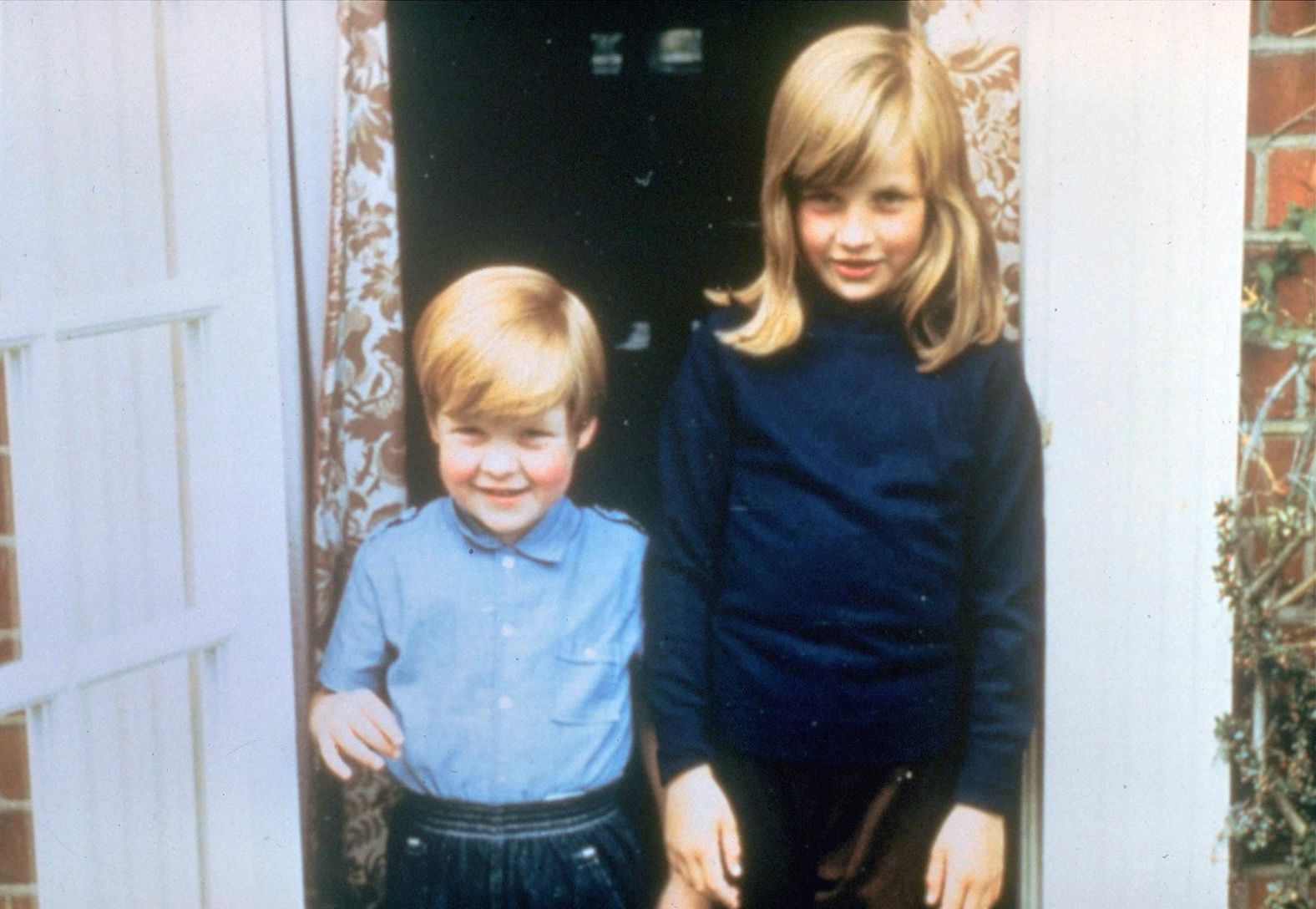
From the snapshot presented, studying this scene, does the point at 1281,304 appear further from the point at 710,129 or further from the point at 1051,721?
the point at 710,129

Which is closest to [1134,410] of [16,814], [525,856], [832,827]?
[832,827]

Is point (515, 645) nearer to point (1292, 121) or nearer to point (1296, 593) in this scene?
→ point (1296, 593)

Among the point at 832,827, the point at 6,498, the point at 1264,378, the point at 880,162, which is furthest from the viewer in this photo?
the point at 6,498

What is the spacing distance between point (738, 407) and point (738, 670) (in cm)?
32

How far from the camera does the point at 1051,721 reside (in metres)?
2.01

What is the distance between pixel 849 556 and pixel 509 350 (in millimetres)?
483

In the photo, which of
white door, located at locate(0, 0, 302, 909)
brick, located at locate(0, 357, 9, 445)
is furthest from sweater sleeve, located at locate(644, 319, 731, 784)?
brick, located at locate(0, 357, 9, 445)

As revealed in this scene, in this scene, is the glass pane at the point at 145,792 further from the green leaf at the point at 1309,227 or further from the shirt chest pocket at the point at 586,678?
the green leaf at the point at 1309,227

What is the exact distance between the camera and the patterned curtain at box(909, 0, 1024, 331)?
186 cm

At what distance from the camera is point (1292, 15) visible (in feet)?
6.36

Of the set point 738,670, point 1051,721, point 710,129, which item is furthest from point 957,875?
point 710,129

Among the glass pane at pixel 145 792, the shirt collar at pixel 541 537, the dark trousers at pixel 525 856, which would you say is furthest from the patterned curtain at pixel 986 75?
the glass pane at pixel 145 792

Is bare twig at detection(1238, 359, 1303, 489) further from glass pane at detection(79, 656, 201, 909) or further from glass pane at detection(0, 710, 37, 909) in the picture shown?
glass pane at detection(0, 710, 37, 909)

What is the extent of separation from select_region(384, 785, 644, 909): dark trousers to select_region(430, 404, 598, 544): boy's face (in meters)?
0.35
